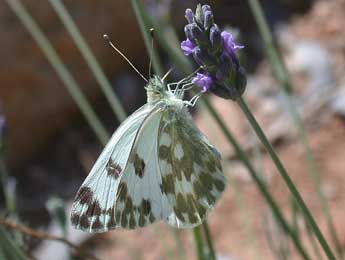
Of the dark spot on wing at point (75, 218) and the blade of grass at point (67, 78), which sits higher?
the blade of grass at point (67, 78)

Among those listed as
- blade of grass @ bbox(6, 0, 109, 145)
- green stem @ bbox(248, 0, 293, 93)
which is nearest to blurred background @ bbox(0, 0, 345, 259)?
blade of grass @ bbox(6, 0, 109, 145)

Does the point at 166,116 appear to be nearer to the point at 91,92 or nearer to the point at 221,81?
the point at 221,81

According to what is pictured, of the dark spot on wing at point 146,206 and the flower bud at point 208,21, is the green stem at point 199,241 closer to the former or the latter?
the dark spot on wing at point 146,206

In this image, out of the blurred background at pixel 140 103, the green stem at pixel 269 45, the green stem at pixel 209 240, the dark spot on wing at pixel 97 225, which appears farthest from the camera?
the blurred background at pixel 140 103

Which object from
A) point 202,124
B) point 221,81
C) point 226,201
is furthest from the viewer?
point 202,124

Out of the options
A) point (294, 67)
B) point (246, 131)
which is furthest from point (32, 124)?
point (294, 67)

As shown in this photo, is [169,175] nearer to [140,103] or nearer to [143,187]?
[143,187]

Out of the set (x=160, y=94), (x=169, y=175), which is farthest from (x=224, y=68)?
(x=169, y=175)

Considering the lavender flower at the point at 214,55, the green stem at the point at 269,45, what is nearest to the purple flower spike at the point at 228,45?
the lavender flower at the point at 214,55
